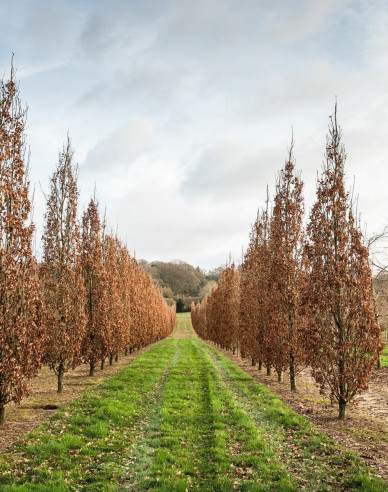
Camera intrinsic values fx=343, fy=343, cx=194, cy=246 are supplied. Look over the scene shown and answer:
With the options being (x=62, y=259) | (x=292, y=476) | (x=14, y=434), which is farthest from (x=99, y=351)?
(x=292, y=476)

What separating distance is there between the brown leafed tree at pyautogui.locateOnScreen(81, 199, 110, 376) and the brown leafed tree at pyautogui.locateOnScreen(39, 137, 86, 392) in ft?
7.99

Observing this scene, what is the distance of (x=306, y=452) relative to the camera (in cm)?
645

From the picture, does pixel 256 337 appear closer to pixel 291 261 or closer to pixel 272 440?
pixel 291 261

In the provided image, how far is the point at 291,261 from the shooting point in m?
13.1

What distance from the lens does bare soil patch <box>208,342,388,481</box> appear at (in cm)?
666

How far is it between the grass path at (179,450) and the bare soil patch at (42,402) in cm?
49

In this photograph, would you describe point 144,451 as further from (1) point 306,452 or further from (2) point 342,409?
(2) point 342,409

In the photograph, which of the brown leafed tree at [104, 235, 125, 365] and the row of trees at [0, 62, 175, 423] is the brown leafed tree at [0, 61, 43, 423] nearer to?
the row of trees at [0, 62, 175, 423]

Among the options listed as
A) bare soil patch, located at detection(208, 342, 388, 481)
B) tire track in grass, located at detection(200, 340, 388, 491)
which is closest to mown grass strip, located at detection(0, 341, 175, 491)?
tire track in grass, located at detection(200, 340, 388, 491)

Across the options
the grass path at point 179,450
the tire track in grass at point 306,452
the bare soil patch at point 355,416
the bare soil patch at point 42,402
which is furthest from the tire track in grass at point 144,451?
the bare soil patch at point 355,416

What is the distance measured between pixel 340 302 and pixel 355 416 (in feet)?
10.4

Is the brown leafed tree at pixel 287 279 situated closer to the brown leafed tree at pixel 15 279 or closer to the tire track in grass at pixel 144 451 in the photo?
the tire track in grass at pixel 144 451

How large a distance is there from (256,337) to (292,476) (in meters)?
10.2

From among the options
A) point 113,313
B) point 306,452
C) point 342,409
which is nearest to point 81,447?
point 306,452
